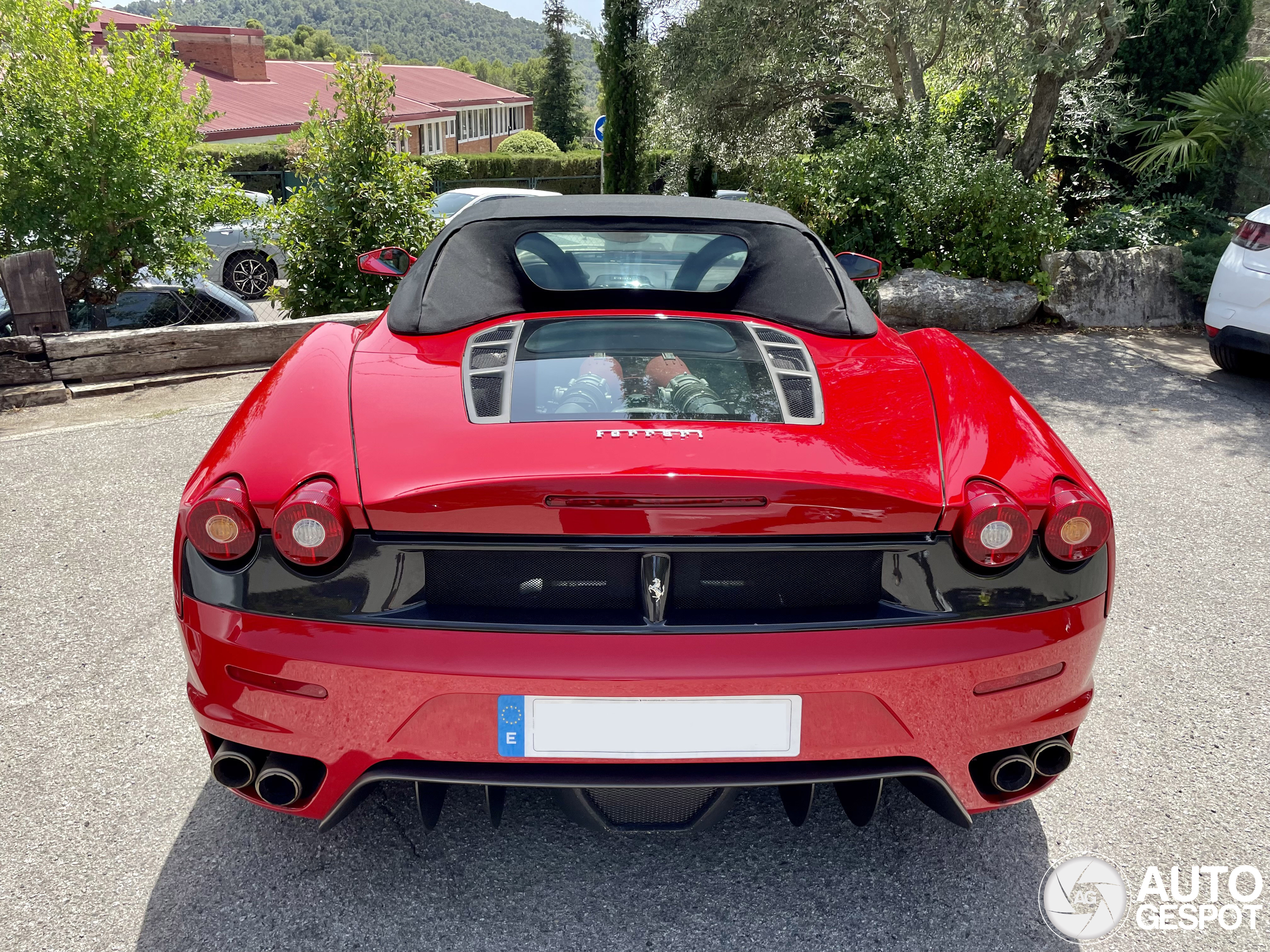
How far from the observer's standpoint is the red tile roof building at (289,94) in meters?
38.6

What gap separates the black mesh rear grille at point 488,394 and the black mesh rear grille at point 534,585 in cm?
35

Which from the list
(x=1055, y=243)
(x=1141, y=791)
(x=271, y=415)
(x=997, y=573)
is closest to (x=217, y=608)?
(x=271, y=415)

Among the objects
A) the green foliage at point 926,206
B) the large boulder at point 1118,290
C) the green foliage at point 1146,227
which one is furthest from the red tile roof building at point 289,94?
the large boulder at point 1118,290

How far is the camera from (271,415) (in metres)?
2.18

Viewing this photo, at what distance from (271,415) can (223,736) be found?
2.20ft

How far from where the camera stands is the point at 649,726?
1.82 metres

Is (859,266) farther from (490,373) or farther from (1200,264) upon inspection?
(1200,264)

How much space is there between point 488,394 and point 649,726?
2.63 ft

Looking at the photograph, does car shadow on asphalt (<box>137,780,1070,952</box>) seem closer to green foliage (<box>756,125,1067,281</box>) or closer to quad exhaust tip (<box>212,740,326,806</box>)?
quad exhaust tip (<box>212,740,326,806</box>)

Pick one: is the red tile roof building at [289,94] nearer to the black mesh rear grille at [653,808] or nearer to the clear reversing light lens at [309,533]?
the clear reversing light lens at [309,533]

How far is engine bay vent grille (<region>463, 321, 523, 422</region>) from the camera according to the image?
2.09 meters

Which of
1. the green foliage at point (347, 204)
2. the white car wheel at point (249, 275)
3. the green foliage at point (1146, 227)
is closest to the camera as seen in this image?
the green foliage at point (347, 204)

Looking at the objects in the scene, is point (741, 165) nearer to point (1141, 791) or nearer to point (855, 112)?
point (855, 112)

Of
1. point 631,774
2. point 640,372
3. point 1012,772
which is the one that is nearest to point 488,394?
point 640,372
